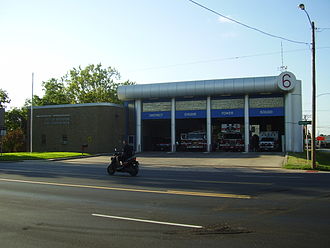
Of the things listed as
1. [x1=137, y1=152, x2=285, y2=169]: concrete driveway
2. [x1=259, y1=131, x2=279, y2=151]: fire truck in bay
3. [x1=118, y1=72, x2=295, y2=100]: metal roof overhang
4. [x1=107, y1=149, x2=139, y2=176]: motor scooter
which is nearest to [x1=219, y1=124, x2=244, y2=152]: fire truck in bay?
[x1=259, y1=131, x2=279, y2=151]: fire truck in bay

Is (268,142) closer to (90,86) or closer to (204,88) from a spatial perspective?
(204,88)

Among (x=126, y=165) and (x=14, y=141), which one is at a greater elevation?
(x=14, y=141)

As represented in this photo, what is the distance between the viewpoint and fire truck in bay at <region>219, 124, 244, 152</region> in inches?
1641

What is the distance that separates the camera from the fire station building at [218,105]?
129 ft

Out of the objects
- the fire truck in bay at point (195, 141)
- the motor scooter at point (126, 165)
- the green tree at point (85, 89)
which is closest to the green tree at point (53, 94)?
the green tree at point (85, 89)

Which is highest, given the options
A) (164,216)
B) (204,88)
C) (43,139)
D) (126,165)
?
(204,88)

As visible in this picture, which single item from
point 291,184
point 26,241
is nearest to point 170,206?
point 26,241

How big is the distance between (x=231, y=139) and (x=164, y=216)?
35192 millimetres

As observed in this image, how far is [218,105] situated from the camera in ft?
138

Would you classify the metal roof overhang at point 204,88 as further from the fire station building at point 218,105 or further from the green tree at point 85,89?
the green tree at point 85,89

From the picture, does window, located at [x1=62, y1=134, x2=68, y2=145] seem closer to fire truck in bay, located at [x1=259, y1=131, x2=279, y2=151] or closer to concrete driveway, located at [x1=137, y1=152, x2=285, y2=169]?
concrete driveway, located at [x1=137, y1=152, x2=285, y2=169]

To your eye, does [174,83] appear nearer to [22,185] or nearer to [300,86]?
[300,86]

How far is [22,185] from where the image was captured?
519 inches

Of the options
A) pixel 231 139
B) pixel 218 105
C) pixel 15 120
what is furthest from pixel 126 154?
pixel 15 120
